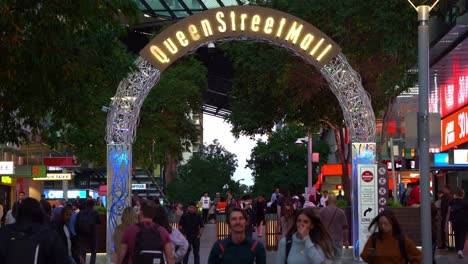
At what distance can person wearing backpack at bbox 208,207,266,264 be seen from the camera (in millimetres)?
9562

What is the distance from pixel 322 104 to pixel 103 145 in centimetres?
1106

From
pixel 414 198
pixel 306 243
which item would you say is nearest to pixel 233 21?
pixel 414 198

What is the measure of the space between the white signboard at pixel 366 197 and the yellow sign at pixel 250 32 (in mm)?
2737

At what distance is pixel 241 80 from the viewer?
4050 centimetres

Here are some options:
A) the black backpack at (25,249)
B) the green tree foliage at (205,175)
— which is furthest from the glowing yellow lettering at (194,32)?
the green tree foliage at (205,175)

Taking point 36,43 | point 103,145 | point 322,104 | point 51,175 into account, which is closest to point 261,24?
point 36,43

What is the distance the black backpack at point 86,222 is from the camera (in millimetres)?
22812

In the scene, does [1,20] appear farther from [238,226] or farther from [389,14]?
[389,14]

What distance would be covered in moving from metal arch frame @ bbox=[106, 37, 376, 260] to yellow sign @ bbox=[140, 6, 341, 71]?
0.91 feet

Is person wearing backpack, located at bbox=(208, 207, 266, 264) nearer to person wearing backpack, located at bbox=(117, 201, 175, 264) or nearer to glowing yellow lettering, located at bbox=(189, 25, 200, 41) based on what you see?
person wearing backpack, located at bbox=(117, 201, 175, 264)

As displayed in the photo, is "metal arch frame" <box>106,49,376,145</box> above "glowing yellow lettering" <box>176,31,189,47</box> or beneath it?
beneath

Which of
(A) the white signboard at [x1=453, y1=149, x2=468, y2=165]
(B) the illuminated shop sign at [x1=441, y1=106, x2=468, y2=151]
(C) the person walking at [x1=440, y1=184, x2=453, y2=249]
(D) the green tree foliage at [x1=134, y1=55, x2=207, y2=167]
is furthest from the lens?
(D) the green tree foliage at [x1=134, y1=55, x2=207, y2=167]

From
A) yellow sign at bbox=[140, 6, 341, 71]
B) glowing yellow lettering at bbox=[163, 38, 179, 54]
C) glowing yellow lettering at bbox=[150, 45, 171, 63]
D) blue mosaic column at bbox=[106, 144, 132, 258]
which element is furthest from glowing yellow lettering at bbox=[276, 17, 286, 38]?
blue mosaic column at bbox=[106, 144, 132, 258]

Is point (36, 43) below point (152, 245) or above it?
above
